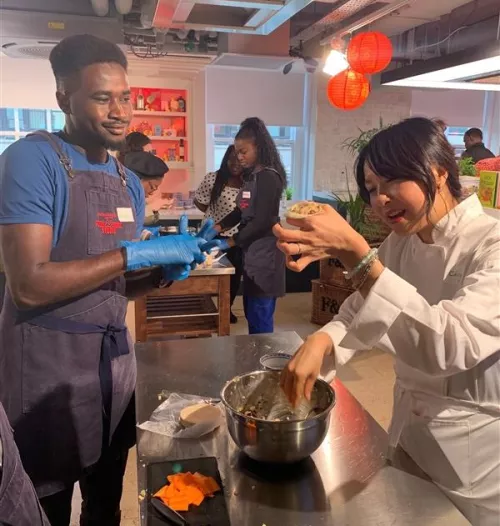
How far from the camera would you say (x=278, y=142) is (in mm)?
7191

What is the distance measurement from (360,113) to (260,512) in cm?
654

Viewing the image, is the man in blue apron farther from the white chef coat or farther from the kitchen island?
the white chef coat

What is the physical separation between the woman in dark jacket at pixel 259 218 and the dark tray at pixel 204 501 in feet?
7.20

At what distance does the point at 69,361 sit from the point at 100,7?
4.30 metres

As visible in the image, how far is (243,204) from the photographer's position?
132 inches

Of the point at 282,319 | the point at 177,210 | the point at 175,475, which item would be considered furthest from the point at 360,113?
the point at 175,475

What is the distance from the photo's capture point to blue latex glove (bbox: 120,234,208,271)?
4.72ft

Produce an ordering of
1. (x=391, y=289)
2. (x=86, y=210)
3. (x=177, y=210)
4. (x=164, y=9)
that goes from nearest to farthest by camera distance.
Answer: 1. (x=391, y=289)
2. (x=86, y=210)
3. (x=164, y=9)
4. (x=177, y=210)

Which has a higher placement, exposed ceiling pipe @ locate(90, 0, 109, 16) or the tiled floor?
exposed ceiling pipe @ locate(90, 0, 109, 16)

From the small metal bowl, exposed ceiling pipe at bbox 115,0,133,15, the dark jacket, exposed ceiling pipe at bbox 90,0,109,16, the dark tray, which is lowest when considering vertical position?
the dark tray

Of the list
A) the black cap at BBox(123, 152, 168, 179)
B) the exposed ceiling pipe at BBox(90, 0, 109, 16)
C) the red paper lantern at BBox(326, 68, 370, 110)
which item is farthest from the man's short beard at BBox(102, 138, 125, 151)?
the exposed ceiling pipe at BBox(90, 0, 109, 16)

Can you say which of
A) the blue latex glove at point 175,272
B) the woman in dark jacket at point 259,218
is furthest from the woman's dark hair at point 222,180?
the blue latex glove at point 175,272

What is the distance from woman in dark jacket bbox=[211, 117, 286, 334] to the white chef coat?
1920 millimetres

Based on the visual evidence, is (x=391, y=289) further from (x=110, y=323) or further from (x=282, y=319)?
(x=282, y=319)
